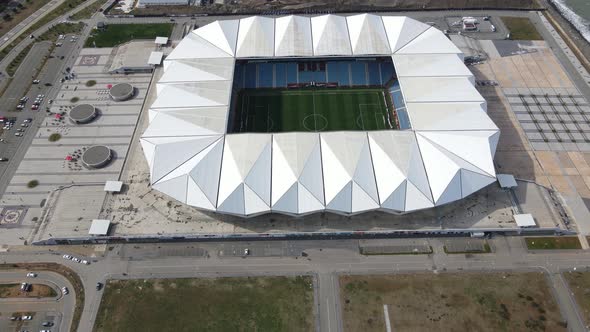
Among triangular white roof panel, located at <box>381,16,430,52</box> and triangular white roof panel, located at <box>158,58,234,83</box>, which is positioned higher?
triangular white roof panel, located at <box>381,16,430,52</box>

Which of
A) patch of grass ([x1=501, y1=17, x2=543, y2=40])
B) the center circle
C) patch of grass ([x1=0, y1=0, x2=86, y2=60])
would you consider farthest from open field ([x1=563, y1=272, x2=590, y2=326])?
patch of grass ([x1=0, y1=0, x2=86, y2=60])

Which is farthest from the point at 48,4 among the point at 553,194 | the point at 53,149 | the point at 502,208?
the point at 553,194

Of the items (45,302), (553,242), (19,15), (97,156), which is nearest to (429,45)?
(553,242)

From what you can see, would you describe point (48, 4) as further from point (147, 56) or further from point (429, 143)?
point (429, 143)

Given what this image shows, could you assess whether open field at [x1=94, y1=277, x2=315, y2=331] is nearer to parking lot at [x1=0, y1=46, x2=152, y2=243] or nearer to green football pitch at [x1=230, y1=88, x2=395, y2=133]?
parking lot at [x1=0, y1=46, x2=152, y2=243]

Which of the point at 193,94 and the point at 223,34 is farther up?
the point at 223,34

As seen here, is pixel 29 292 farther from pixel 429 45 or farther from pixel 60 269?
pixel 429 45
